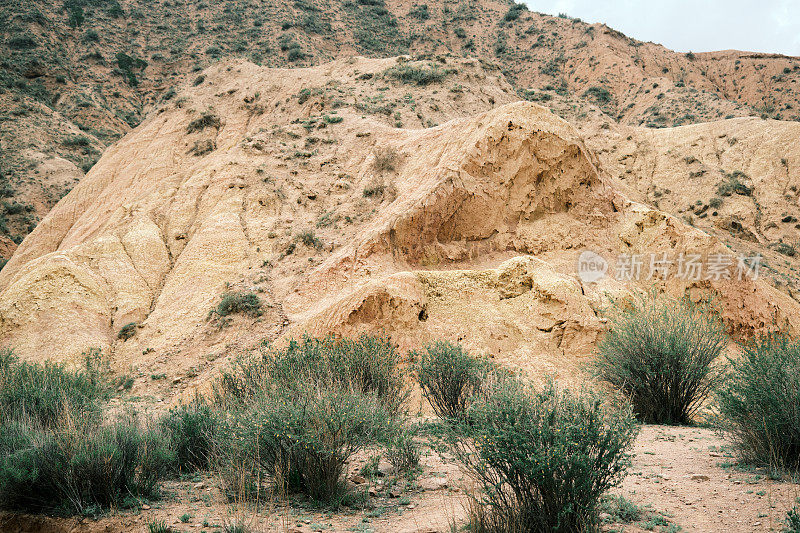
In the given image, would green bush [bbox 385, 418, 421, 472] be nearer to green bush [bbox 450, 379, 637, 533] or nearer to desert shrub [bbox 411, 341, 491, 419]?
desert shrub [bbox 411, 341, 491, 419]

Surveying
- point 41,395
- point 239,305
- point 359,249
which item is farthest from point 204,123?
point 41,395

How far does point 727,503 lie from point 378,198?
14418 mm

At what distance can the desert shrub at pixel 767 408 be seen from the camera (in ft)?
18.8

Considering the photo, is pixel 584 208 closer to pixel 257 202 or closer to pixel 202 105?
pixel 257 202

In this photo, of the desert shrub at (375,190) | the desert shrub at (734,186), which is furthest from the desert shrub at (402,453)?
the desert shrub at (734,186)

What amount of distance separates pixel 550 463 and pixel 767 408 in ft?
12.2

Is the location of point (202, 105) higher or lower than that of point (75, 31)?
lower

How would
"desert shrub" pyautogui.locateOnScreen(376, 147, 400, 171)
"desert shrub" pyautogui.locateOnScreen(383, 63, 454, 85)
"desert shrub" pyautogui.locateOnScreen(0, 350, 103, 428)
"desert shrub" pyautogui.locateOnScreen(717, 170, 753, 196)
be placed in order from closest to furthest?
"desert shrub" pyautogui.locateOnScreen(0, 350, 103, 428) < "desert shrub" pyautogui.locateOnScreen(376, 147, 400, 171) < "desert shrub" pyautogui.locateOnScreen(717, 170, 753, 196) < "desert shrub" pyautogui.locateOnScreen(383, 63, 454, 85)

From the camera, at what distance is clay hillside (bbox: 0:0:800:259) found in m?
36.7

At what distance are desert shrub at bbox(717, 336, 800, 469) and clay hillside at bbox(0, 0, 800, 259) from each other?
31201 millimetres

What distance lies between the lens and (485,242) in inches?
635

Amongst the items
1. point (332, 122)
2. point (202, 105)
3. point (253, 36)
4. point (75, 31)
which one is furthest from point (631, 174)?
point (75, 31)

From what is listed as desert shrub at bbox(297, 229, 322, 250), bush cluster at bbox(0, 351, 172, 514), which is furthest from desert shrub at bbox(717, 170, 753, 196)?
bush cluster at bbox(0, 351, 172, 514)

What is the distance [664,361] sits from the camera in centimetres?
929
